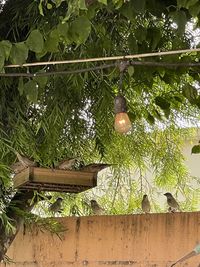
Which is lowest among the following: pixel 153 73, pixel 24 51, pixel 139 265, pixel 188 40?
pixel 139 265

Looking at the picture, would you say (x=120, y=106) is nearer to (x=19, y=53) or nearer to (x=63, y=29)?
(x=63, y=29)

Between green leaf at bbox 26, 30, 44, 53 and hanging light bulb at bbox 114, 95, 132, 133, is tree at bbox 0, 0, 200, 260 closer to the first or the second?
green leaf at bbox 26, 30, 44, 53

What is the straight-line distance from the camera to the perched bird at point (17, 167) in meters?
2.78

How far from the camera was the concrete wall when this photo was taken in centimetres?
290

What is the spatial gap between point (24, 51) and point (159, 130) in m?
2.16

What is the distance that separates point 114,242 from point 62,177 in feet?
1.63

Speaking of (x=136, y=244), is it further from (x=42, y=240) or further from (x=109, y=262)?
(x=42, y=240)

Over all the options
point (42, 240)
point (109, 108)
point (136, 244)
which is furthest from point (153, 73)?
point (42, 240)

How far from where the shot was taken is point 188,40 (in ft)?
8.96

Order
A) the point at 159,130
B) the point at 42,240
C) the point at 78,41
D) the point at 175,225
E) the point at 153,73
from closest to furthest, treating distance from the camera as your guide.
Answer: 1. the point at 78,41
2. the point at 153,73
3. the point at 175,225
4. the point at 42,240
5. the point at 159,130

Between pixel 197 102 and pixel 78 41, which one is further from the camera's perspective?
pixel 197 102

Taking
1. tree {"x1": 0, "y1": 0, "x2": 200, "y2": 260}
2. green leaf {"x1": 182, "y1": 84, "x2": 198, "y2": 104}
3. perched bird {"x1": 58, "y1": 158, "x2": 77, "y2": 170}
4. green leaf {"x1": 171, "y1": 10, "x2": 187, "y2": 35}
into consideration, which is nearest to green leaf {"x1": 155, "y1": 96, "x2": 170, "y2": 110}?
tree {"x1": 0, "y1": 0, "x2": 200, "y2": 260}

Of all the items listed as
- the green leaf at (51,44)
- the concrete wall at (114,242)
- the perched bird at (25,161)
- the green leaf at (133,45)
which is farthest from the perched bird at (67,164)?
the green leaf at (51,44)

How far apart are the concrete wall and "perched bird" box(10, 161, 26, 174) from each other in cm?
58
